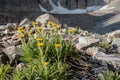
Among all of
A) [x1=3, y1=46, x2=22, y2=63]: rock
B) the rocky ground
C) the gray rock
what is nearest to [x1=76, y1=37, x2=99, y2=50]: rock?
the rocky ground

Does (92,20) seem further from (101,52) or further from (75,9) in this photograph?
(101,52)

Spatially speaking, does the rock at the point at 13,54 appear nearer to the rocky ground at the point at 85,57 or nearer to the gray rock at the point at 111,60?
the rocky ground at the point at 85,57

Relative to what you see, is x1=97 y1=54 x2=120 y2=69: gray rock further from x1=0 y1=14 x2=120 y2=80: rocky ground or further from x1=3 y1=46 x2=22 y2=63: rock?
x1=3 y1=46 x2=22 y2=63: rock

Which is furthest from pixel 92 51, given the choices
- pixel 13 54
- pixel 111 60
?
pixel 13 54

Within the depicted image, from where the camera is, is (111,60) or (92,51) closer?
(111,60)

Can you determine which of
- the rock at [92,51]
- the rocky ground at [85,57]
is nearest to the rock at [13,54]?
the rocky ground at [85,57]

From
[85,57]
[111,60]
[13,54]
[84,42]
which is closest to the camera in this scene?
[13,54]

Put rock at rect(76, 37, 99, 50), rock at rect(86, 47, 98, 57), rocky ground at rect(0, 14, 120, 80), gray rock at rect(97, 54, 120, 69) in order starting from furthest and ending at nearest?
rock at rect(76, 37, 99, 50), rock at rect(86, 47, 98, 57), gray rock at rect(97, 54, 120, 69), rocky ground at rect(0, 14, 120, 80)

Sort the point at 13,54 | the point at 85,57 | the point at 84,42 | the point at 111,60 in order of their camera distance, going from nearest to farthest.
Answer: the point at 13,54 < the point at 85,57 < the point at 111,60 < the point at 84,42

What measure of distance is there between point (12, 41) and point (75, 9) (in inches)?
2681

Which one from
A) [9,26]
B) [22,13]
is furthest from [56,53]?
[22,13]

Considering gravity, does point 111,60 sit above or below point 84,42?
below

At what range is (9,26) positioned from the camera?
364 inches

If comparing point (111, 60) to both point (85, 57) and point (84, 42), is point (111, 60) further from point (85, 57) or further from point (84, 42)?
point (84, 42)
